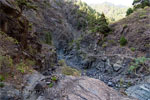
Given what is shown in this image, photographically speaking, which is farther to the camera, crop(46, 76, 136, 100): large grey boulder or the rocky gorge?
the rocky gorge

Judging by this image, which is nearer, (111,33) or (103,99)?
(103,99)

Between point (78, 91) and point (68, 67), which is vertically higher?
point (78, 91)

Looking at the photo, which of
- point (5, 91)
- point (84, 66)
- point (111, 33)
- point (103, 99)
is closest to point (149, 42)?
point (111, 33)

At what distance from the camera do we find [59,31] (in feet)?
144

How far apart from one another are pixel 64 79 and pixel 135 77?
8.96m

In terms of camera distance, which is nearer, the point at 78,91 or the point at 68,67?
the point at 78,91

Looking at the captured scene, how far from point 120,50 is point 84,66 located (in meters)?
6.50

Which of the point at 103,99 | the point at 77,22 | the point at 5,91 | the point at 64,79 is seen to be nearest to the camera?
the point at 5,91

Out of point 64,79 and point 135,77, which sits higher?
point 64,79

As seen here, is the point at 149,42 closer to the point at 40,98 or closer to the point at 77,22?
the point at 40,98

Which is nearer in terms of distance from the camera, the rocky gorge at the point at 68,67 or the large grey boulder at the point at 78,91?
the large grey boulder at the point at 78,91

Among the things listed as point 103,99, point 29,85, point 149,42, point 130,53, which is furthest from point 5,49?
point 149,42

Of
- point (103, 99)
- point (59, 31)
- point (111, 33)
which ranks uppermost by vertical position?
point (59, 31)

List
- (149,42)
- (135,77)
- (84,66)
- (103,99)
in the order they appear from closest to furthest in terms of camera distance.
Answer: (103,99) < (135,77) < (149,42) < (84,66)
